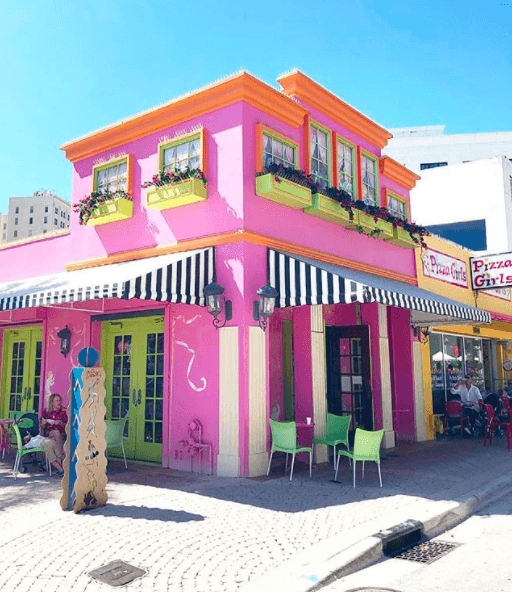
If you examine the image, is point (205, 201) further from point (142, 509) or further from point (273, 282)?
point (142, 509)

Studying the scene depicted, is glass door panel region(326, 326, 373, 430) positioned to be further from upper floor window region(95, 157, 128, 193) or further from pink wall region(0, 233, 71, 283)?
pink wall region(0, 233, 71, 283)

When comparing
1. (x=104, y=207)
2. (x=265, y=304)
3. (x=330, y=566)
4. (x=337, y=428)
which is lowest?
(x=330, y=566)

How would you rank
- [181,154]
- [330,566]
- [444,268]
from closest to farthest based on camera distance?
1. [330,566]
2. [181,154]
3. [444,268]

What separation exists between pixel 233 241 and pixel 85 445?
3.94m

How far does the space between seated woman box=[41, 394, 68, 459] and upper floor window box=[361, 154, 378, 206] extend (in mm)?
7546

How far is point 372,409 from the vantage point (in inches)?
449

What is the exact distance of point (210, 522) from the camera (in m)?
5.77

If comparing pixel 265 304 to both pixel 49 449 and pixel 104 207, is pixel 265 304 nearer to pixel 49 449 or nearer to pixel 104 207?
pixel 49 449

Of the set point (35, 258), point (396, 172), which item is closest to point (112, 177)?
point (35, 258)

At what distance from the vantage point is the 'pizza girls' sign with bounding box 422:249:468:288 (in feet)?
46.9

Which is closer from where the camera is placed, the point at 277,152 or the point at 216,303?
the point at 216,303

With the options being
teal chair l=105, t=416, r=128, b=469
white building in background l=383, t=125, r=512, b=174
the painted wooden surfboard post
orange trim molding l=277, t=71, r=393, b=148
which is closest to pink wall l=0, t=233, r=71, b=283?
teal chair l=105, t=416, r=128, b=469

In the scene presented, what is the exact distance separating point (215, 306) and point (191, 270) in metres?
0.69

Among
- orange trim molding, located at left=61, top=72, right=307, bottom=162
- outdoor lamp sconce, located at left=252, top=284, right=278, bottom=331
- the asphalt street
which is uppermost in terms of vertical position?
orange trim molding, located at left=61, top=72, right=307, bottom=162
